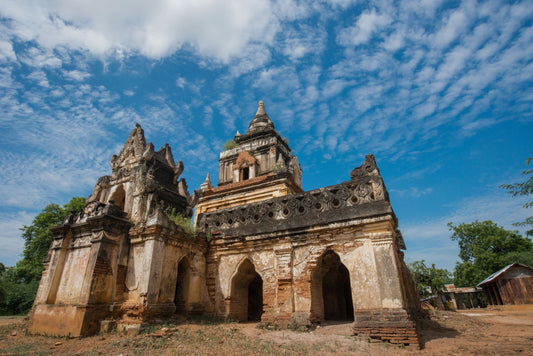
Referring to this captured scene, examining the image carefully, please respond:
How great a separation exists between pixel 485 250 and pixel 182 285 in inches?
1561

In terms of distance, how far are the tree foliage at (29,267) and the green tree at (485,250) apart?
41871 mm

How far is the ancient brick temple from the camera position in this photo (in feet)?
28.5

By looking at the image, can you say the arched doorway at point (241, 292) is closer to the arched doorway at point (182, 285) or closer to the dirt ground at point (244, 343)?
the dirt ground at point (244, 343)

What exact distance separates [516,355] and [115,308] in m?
10.3

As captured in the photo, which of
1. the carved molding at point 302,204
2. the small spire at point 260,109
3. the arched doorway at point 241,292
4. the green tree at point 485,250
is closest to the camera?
the carved molding at point 302,204

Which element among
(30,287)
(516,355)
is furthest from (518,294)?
(30,287)

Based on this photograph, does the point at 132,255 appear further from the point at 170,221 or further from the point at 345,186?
the point at 345,186

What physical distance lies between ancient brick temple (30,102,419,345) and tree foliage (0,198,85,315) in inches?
634

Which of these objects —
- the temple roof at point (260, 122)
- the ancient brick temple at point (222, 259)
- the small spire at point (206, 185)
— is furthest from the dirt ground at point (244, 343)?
the temple roof at point (260, 122)

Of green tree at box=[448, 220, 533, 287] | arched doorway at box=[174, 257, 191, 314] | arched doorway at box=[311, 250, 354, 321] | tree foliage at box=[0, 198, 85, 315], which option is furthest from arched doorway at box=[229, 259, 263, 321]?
green tree at box=[448, 220, 533, 287]

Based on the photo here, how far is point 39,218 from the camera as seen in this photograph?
28297 millimetres

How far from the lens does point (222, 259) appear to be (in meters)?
11.5

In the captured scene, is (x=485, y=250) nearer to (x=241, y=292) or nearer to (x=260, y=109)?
(x=260, y=109)

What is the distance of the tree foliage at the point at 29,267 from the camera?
955 inches
